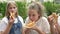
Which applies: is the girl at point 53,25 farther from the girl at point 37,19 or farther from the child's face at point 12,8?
the child's face at point 12,8

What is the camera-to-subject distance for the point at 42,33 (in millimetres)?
2180

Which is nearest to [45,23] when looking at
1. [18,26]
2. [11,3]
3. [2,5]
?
[18,26]

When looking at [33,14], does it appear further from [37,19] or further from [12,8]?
[12,8]

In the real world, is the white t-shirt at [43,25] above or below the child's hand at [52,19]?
below

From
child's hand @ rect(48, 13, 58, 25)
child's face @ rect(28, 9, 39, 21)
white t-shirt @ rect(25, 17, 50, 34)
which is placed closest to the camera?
child's hand @ rect(48, 13, 58, 25)

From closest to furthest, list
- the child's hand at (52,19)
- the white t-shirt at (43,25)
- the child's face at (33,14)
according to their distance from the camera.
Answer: the child's hand at (52,19), the child's face at (33,14), the white t-shirt at (43,25)

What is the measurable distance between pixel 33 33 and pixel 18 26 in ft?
0.65

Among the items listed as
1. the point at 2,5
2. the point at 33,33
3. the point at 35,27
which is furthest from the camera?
the point at 2,5

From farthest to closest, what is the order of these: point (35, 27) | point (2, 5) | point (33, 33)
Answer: point (2, 5)
point (33, 33)
point (35, 27)

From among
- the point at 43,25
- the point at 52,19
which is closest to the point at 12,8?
the point at 43,25

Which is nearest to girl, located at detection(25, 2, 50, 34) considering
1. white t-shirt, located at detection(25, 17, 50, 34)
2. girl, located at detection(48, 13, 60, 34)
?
white t-shirt, located at detection(25, 17, 50, 34)

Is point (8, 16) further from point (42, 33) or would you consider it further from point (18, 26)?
point (42, 33)

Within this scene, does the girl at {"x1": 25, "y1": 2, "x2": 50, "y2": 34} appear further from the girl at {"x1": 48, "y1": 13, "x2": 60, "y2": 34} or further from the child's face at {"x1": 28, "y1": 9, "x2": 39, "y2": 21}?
the girl at {"x1": 48, "y1": 13, "x2": 60, "y2": 34}

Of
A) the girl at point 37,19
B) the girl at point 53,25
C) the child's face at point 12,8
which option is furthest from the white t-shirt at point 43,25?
the child's face at point 12,8
